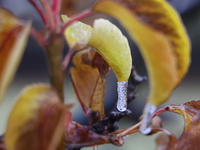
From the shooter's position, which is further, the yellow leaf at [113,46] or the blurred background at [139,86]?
the blurred background at [139,86]

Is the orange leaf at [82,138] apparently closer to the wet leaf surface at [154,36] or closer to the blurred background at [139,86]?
the wet leaf surface at [154,36]

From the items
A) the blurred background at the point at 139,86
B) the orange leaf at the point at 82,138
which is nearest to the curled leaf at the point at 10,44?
the orange leaf at the point at 82,138

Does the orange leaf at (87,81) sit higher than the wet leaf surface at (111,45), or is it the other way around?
the wet leaf surface at (111,45)

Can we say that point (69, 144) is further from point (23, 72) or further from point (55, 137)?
point (23, 72)

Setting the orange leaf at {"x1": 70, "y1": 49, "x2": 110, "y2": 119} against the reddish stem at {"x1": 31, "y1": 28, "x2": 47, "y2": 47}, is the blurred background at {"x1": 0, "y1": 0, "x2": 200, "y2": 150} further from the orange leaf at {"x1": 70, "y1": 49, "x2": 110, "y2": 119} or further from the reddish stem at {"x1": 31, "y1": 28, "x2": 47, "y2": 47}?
the reddish stem at {"x1": 31, "y1": 28, "x2": 47, "y2": 47}

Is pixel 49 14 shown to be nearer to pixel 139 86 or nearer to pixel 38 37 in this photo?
pixel 38 37
